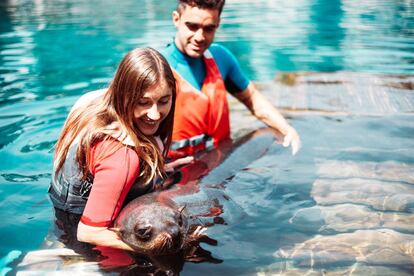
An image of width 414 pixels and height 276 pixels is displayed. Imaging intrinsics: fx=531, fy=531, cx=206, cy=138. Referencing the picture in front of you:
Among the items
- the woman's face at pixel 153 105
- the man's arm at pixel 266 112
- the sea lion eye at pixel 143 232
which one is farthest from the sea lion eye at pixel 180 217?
the man's arm at pixel 266 112

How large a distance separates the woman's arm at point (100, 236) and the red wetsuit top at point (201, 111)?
71.3 inches

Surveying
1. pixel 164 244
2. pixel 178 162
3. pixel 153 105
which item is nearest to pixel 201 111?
pixel 178 162

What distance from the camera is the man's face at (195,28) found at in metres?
4.79

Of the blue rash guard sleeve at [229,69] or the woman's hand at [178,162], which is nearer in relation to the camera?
the woman's hand at [178,162]

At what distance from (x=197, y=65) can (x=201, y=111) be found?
50 cm

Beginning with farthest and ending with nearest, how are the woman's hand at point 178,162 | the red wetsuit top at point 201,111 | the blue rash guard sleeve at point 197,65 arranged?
1. the blue rash guard sleeve at point 197,65
2. the red wetsuit top at point 201,111
3. the woman's hand at point 178,162

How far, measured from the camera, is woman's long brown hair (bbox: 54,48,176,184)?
3.23 metres

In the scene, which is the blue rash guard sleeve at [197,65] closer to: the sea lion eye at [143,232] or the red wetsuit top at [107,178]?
the red wetsuit top at [107,178]

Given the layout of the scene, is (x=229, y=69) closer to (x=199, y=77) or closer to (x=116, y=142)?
(x=199, y=77)

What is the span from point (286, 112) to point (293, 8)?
457 inches

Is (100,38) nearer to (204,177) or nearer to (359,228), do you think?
(204,177)

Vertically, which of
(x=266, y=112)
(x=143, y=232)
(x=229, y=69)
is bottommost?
(x=266, y=112)

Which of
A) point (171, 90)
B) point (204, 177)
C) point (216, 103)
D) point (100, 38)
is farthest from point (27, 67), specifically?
→ point (171, 90)

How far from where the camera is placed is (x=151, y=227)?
125 inches
